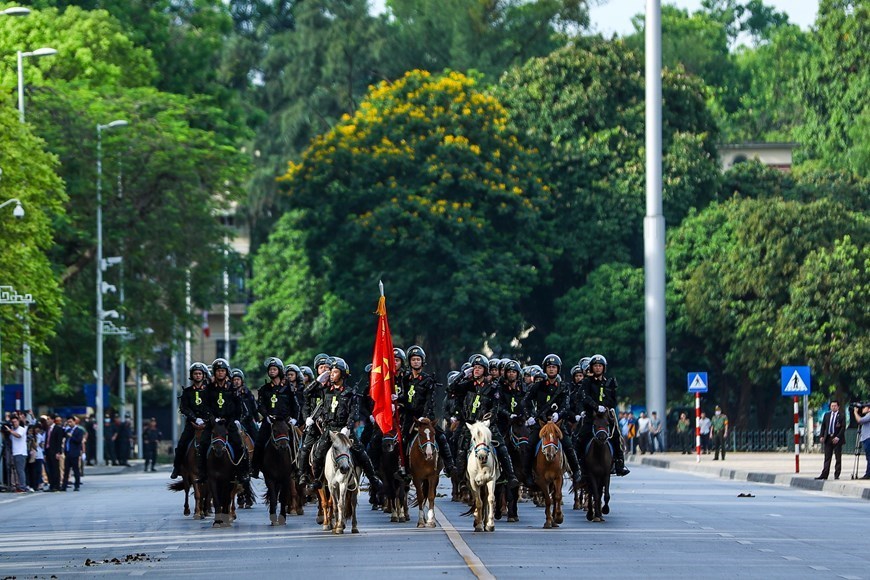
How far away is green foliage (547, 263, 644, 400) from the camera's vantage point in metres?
70.4

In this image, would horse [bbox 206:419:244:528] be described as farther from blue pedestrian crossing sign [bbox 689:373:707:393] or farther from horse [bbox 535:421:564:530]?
blue pedestrian crossing sign [bbox 689:373:707:393]

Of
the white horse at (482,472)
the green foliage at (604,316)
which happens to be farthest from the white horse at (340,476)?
the green foliage at (604,316)

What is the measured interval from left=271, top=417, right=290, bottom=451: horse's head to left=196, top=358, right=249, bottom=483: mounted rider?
0.60 m

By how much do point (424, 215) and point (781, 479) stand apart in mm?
28653

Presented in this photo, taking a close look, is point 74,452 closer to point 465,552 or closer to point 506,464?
point 506,464

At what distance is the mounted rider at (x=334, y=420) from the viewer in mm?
24000

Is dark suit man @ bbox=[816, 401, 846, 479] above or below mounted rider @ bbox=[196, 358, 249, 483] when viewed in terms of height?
below

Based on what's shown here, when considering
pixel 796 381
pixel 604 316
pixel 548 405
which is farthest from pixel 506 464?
pixel 604 316

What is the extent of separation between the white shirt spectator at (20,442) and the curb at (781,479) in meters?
15.8

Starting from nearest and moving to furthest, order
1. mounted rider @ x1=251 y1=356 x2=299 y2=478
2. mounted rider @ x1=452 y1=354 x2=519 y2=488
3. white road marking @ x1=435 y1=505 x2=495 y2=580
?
white road marking @ x1=435 y1=505 x2=495 y2=580 < mounted rider @ x1=452 y1=354 x2=519 y2=488 < mounted rider @ x1=251 y1=356 x2=299 y2=478

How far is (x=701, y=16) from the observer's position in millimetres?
110875

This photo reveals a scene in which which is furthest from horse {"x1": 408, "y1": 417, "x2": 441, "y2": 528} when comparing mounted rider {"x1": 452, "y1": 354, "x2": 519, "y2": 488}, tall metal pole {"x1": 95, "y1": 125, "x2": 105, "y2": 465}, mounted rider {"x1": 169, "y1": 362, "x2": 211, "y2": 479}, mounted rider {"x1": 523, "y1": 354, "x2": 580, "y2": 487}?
tall metal pole {"x1": 95, "y1": 125, "x2": 105, "y2": 465}

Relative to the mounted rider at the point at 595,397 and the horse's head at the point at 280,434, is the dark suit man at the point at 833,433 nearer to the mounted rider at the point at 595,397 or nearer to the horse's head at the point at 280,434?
the mounted rider at the point at 595,397

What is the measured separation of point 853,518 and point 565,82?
158ft
